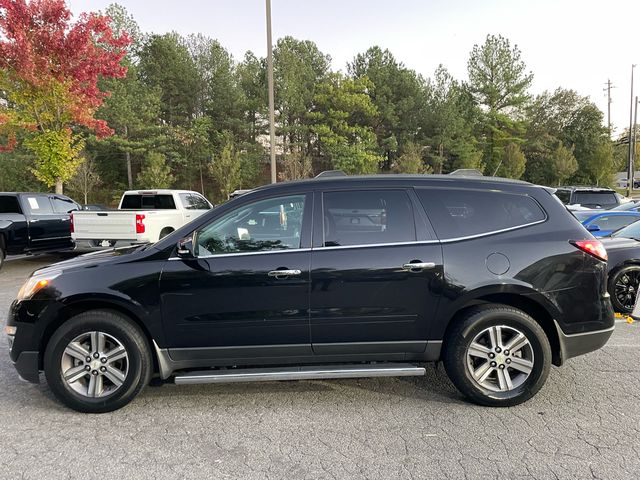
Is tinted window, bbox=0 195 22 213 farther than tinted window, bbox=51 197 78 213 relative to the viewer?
No

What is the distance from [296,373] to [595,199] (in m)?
15.9

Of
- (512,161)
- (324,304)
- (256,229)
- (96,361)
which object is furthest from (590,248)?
(512,161)

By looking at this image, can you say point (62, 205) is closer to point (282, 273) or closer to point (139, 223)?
point (139, 223)

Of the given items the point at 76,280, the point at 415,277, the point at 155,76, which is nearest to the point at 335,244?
the point at 415,277

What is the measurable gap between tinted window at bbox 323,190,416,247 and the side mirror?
1.05 meters

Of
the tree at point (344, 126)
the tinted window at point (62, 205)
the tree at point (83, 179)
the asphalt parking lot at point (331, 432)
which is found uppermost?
the tree at point (344, 126)

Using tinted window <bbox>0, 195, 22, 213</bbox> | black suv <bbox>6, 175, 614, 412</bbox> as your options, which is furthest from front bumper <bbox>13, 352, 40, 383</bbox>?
tinted window <bbox>0, 195, 22, 213</bbox>

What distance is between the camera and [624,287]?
6008mm

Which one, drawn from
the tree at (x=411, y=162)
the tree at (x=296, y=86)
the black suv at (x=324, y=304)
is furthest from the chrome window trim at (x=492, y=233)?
the tree at (x=296, y=86)

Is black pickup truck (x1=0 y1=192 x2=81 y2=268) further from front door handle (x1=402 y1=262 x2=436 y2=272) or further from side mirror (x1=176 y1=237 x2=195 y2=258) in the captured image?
front door handle (x1=402 y1=262 x2=436 y2=272)

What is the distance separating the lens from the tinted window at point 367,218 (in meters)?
3.51

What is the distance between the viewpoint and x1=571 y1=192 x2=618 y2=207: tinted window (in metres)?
15.5

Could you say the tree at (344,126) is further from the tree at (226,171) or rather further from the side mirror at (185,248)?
the side mirror at (185,248)

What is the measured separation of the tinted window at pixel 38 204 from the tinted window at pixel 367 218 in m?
9.50
